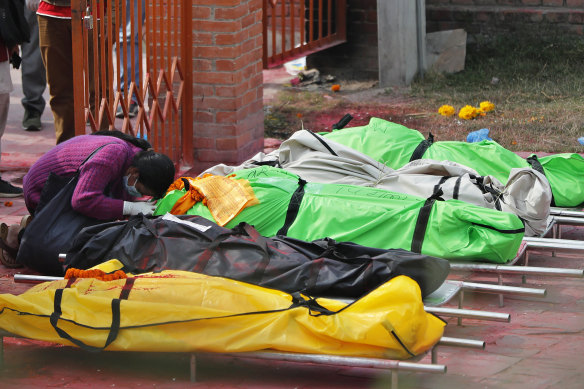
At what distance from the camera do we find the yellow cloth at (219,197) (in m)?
4.79

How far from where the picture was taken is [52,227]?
4.80 m

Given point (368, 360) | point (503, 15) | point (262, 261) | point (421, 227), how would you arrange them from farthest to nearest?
point (503, 15), point (421, 227), point (262, 261), point (368, 360)

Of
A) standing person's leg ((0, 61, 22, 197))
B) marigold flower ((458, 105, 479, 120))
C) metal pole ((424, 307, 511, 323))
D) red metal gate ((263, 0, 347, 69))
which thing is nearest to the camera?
metal pole ((424, 307, 511, 323))

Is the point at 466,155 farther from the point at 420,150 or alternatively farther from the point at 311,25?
the point at 311,25

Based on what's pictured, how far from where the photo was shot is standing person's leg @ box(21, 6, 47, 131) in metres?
7.88

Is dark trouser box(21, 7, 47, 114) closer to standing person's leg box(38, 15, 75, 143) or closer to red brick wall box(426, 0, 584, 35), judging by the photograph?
standing person's leg box(38, 15, 75, 143)

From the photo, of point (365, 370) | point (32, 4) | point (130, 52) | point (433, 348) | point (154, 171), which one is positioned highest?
point (32, 4)

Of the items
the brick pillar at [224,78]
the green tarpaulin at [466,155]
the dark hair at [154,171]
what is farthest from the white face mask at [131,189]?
the brick pillar at [224,78]

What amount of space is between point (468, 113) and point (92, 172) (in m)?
3.82

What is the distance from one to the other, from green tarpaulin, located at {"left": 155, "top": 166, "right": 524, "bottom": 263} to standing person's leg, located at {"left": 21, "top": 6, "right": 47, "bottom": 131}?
3367mm

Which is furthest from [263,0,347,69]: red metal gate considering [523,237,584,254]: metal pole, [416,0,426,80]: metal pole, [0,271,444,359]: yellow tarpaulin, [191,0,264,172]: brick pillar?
[0,271,444,359]: yellow tarpaulin

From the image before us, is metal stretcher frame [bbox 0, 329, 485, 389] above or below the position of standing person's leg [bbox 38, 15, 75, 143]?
below

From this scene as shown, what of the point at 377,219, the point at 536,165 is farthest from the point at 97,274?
the point at 536,165

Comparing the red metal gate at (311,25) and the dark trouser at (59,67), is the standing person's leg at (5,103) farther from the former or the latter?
the red metal gate at (311,25)
